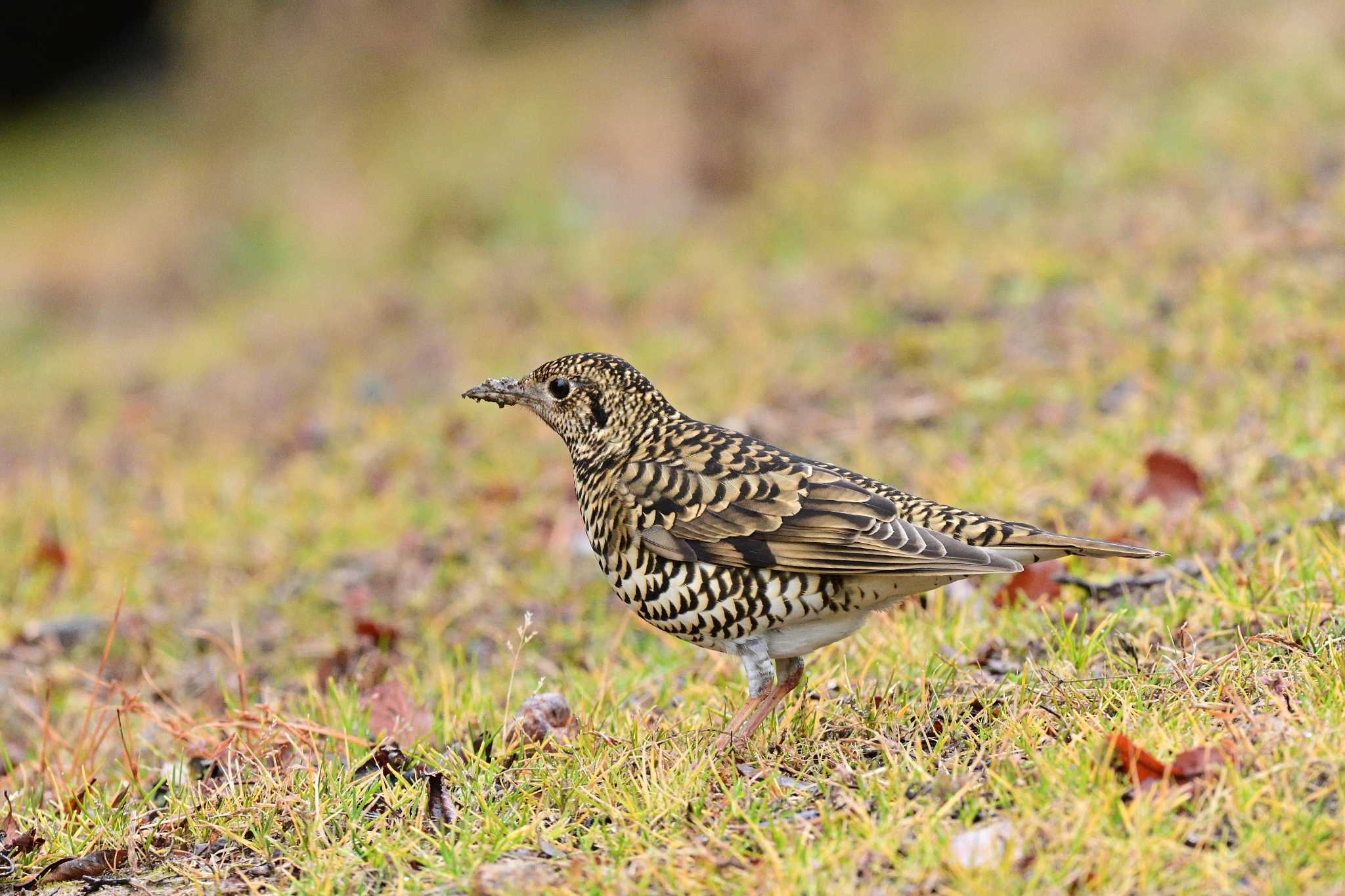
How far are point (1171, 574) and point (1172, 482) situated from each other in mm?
817

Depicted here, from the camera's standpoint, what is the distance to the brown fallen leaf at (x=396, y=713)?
3.95 metres

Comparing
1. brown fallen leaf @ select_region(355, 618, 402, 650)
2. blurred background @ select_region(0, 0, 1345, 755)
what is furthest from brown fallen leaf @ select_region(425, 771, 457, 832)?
brown fallen leaf @ select_region(355, 618, 402, 650)

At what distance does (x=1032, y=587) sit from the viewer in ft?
14.3

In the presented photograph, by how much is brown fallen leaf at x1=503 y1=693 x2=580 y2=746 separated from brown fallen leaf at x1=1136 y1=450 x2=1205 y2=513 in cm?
235

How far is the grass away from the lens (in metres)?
3.04

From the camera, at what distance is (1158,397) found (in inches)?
237

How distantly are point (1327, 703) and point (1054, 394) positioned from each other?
346 cm

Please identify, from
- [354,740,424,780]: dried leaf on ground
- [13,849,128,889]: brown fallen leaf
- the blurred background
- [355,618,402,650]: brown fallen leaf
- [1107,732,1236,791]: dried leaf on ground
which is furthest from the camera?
the blurred background

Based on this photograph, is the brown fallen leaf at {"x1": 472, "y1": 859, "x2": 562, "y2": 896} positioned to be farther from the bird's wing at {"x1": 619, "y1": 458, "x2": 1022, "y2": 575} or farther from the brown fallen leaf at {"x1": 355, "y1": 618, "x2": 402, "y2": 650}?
the brown fallen leaf at {"x1": 355, "y1": 618, "x2": 402, "y2": 650}

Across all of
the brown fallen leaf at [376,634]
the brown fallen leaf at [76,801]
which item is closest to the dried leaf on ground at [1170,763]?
the brown fallen leaf at [76,801]

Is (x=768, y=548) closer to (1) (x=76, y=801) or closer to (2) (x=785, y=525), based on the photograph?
(2) (x=785, y=525)

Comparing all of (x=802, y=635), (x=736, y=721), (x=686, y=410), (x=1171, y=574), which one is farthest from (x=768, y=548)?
(x=686, y=410)

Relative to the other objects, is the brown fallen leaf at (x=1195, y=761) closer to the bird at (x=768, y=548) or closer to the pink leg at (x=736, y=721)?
the bird at (x=768, y=548)

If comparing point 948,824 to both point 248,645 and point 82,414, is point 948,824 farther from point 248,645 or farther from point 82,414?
point 82,414
